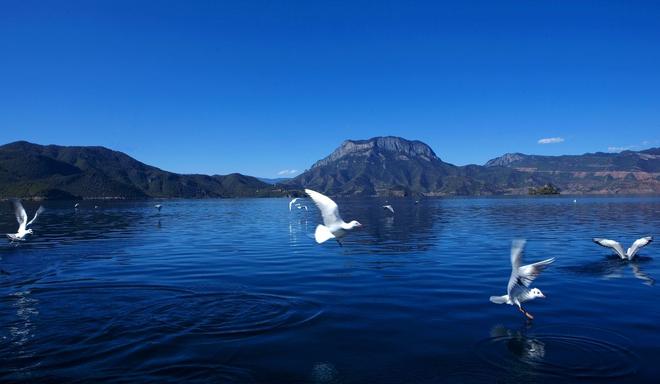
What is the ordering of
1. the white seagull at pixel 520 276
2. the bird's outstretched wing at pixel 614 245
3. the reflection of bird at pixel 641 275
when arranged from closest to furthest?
the white seagull at pixel 520 276
the reflection of bird at pixel 641 275
the bird's outstretched wing at pixel 614 245

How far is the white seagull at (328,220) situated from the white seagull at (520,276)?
6.00 metres

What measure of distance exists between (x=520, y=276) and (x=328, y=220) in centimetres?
708

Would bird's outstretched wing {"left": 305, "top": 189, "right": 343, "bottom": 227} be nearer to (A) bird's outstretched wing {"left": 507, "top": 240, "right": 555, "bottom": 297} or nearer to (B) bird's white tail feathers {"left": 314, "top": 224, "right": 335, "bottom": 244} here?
(B) bird's white tail feathers {"left": 314, "top": 224, "right": 335, "bottom": 244}

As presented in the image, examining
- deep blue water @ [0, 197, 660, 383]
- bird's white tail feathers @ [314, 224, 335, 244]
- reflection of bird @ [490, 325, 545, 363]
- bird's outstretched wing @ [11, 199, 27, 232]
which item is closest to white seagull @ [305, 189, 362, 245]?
bird's white tail feathers @ [314, 224, 335, 244]

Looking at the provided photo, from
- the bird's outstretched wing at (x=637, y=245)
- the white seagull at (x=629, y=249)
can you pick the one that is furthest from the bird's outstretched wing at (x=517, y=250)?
the bird's outstretched wing at (x=637, y=245)

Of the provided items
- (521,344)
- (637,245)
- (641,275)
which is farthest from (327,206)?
(637,245)

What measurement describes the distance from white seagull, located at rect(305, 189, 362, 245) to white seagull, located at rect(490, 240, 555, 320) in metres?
6.00

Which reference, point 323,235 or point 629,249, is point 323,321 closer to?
point 323,235

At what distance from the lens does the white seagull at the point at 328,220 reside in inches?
668

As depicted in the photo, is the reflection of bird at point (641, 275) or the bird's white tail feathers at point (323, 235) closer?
the bird's white tail feathers at point (323, 235)

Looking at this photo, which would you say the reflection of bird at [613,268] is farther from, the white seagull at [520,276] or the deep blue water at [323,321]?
the white seagull at [520,276]

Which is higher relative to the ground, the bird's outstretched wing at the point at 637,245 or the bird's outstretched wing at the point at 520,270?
the bird's outstretched wing at the point at 520,270

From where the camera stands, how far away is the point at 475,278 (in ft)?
69.2

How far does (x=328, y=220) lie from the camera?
17.4 metres
